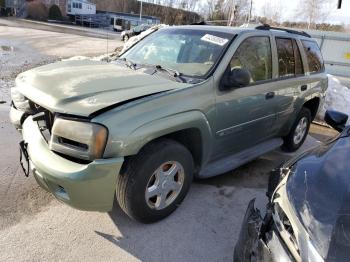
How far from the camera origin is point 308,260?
5.56ft

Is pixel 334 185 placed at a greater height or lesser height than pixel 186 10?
lesser

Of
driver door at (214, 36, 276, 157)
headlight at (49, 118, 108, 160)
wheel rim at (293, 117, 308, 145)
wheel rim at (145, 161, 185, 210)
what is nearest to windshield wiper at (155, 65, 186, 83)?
driver door at (214, 36, 276, 157)

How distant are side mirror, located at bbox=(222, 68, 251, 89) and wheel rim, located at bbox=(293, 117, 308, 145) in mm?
2252

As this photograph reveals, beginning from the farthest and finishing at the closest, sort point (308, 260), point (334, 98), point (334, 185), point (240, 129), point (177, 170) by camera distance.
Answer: point (334, 98) → point (240, 129) → point (177, 170) → point (334, 185) → point (308, 260)

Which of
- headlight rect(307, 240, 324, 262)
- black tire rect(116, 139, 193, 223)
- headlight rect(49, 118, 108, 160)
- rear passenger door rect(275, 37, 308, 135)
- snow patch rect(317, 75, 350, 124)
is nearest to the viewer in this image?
headlight rect(307, 240, 324, 262)

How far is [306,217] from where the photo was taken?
1.87 m

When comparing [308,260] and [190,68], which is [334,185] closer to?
[308,260]

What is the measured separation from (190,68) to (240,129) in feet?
2.93

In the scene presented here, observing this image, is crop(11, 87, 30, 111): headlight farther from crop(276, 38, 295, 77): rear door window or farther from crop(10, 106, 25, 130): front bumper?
crop(276, 38, 295, 77): rear door window

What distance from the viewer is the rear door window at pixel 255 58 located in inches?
148

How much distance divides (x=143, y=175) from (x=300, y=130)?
3517 mm

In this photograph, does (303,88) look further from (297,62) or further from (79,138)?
(79,138)

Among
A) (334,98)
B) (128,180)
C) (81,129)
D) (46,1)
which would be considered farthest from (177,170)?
(46,1)

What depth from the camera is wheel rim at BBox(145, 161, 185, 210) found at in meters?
3.06
